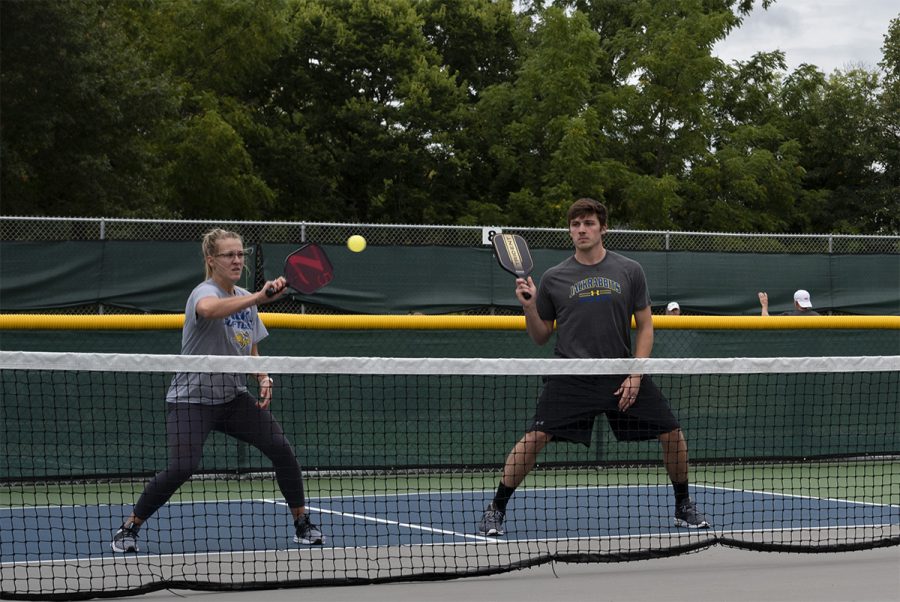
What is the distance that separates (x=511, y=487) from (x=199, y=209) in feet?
87.7

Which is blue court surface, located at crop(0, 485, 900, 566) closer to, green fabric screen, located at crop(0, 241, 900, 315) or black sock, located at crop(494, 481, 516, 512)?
black sock, located at crop(494, 481, 516, 512)

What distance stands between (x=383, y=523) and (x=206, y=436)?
57.1 inches

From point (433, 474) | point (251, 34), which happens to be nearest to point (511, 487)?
point (433, 474)

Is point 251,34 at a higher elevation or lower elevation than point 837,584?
higher

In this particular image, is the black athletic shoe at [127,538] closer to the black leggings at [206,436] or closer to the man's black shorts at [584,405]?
the black leggings at [206,436]

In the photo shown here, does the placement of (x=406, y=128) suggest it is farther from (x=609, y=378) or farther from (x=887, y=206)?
(x=609, y=378)

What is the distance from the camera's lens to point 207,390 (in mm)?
5445

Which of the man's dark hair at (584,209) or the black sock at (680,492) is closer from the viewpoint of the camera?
the man's dark hair at (584,209)

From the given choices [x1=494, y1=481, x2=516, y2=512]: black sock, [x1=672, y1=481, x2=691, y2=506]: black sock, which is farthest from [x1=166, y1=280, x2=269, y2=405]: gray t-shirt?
[x1=672, y1=481, x2=691, y2=506]: black sock

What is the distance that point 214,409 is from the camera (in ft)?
18.0

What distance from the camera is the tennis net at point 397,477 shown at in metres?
4.95

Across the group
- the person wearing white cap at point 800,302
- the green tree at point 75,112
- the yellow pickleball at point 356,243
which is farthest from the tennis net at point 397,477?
the green tree at point 75,112

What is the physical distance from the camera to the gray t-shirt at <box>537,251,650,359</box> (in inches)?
225

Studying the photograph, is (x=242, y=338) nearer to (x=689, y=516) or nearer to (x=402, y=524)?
(x=402, y=524)
